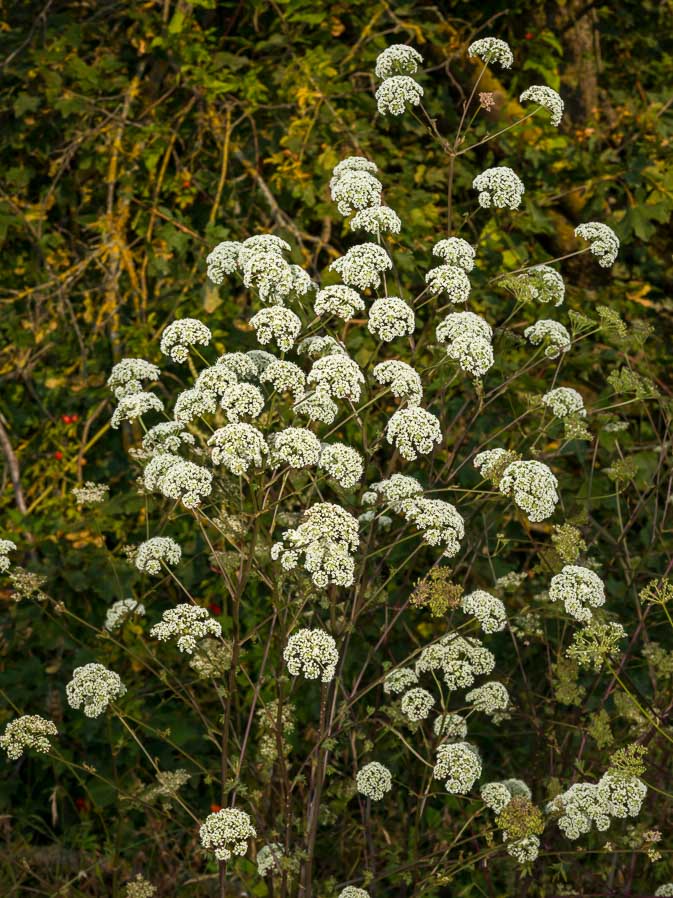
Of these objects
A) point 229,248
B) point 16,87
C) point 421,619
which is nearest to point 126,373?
point 229,248

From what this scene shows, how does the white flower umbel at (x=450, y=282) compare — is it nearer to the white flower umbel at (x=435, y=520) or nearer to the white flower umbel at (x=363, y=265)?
the white flower umbel at (x=363, y=265)

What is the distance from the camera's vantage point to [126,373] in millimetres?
2732

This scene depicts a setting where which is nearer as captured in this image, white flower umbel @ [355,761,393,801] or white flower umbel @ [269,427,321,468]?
white flower umbel @ [269,427,321,468]

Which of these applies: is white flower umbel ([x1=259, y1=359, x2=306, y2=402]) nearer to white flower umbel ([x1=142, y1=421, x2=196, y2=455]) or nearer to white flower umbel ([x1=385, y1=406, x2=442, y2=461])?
white flower umbel ([x1=385, y1=406, x2=442, y2=461])

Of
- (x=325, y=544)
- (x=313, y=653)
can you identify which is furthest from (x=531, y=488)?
(x=313, y=653)

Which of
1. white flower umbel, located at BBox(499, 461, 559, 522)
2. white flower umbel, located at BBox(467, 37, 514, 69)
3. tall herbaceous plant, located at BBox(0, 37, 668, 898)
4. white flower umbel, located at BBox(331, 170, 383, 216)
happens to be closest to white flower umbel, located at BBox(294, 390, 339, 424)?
tall herbaceous plant, located at BBox(0, 37, 668, 898)

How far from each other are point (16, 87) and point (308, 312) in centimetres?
255

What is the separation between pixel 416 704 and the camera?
269 cm

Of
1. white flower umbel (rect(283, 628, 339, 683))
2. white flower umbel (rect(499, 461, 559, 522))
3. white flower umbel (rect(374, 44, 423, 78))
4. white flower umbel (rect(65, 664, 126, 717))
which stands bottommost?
white flower umbel (rect(65, 664, 126, 717))

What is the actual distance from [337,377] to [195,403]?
0.32m

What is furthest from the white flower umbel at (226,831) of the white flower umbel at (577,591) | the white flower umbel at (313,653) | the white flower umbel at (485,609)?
the white flower umbel at (577,591)

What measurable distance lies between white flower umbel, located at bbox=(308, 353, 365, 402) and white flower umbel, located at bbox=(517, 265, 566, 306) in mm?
619

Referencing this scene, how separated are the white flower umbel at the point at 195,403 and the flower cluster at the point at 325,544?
0.31 metres

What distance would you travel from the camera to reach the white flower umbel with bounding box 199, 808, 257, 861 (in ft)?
7.70
